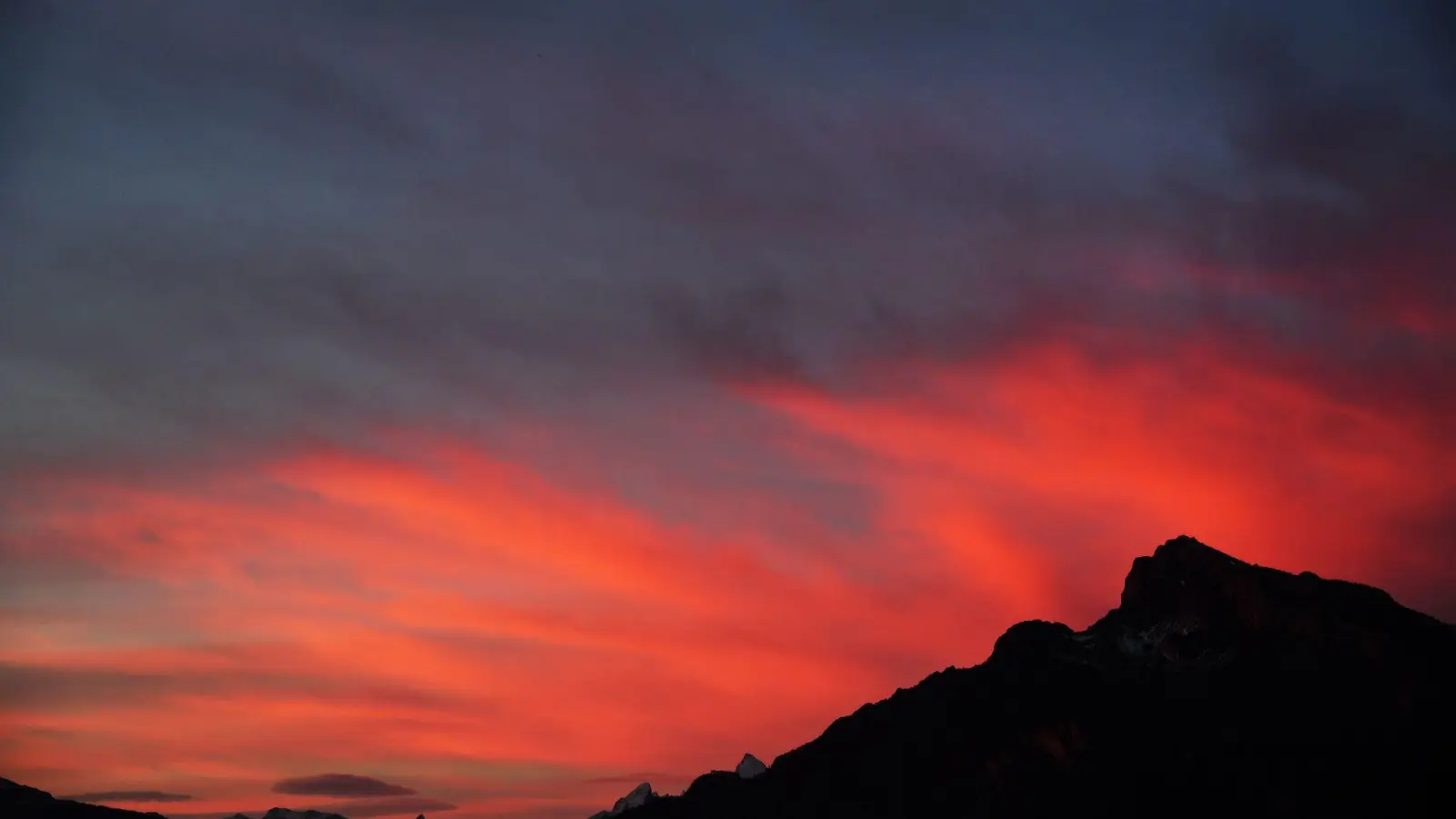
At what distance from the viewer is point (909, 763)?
16438 cm

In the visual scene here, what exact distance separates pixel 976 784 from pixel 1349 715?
138 feet

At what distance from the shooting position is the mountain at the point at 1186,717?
13662 centimetres

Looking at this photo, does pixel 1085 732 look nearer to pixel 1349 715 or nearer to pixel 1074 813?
pixel 1074 813

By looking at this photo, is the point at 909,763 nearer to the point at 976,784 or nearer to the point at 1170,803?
the point at 976,784

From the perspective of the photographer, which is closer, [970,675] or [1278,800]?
[1278,800]

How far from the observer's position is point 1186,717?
148 meters

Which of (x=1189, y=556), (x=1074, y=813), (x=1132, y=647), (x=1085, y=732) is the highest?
(x=1189, y=556)

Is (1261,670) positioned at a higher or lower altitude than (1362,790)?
higher

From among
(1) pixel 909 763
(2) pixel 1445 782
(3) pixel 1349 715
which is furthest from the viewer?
(1) pixel 909 763

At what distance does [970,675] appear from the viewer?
170250 mm

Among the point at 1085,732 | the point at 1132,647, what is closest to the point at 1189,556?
the point at 1132,647

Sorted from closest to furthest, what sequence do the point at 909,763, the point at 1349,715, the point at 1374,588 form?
the point at 1349,715, the point at 1374,588, the point at 909,763

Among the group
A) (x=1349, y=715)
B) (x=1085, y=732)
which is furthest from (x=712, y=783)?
(x=1349, y=715)

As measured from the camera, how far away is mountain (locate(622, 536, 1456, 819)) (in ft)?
448
